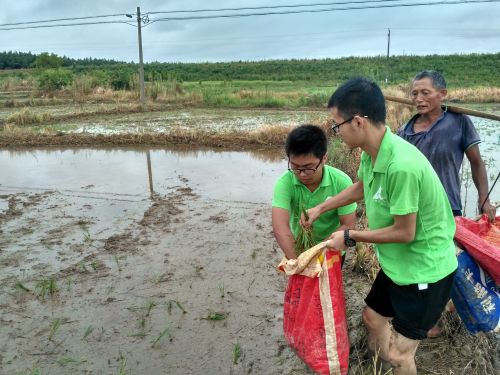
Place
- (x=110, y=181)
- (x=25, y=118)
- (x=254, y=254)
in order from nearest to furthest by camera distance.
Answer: (x=254, y=254) < (x=110, y=181) < (x=25, y=118)

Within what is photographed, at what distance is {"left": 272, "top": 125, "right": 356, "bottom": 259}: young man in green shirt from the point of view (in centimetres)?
232

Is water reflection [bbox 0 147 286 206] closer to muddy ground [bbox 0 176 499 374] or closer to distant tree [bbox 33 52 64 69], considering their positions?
muddy ground [bbox 0 176 499 374]

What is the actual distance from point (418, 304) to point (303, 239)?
2.25ft

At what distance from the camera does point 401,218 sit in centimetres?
173

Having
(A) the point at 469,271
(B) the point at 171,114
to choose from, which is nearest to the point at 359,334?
(A) the point at 469,271

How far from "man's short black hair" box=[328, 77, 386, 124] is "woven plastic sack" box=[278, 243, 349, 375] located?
0.68m

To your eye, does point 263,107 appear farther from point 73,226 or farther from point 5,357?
point 5,357

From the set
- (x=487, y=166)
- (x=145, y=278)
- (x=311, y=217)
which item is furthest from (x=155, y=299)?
(x=487, y=166)

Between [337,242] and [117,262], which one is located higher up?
[337,242]

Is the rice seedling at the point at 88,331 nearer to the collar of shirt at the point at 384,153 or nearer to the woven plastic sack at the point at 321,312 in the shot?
the woven plastic sack at the point at 321,312

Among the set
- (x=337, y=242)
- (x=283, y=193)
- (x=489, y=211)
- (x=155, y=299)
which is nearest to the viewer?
(x=337, y=242)

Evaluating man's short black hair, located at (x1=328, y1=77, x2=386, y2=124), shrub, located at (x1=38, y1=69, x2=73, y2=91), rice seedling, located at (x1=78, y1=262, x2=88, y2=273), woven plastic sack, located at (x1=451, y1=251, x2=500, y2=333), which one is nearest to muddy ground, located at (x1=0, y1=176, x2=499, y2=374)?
rice seedling, located at (x1=78, y1=262, x2=88, y2=273)

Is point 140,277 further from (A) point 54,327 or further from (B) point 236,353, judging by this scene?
(B) point 236,353

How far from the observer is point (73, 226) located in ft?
19.1
